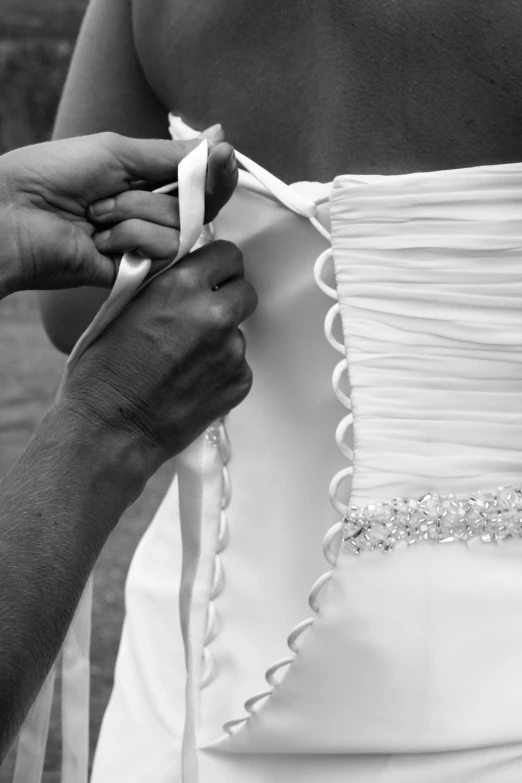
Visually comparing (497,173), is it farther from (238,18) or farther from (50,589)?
(50,589)

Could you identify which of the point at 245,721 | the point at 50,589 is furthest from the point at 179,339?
the point at 245,721

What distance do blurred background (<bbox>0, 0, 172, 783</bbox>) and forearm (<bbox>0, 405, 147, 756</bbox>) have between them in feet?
7.23

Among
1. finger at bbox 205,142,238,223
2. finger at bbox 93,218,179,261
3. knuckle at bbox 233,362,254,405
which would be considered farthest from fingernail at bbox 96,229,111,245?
knuckle at bbox 233,362,254,405

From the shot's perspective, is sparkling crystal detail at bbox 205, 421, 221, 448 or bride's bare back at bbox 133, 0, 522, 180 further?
sparkling crystal detail at bbox 205, 421, 221, 448

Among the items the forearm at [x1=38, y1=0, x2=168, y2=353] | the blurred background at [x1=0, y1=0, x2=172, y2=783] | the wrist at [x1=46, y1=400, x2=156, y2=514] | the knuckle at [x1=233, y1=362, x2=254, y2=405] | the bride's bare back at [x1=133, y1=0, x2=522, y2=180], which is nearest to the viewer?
the bride's bare back at [x1=133, y1=0, x2=522, y2=180]

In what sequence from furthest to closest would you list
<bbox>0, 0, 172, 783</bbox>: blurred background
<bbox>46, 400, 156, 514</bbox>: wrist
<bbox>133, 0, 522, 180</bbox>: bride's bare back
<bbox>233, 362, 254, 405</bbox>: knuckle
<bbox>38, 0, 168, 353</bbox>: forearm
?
1. <bbox>0, 0, 172, 783</bbox>: blurred background
2. <bbox>38, 0, 168, 353</bbox>: forearm
3. <bbox>233, 362, 254, 405</bbox>: knuckle
4. <bbox>46, 400, 156, 514</bbox>: wrist
5. <bbox>133, 0, 522, 180</bbox>: bride's bare back

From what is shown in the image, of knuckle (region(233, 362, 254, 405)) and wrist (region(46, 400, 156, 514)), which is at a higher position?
knuckle (region(233, 362, 254, 405))

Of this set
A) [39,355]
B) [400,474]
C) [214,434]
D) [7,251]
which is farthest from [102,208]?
[39,355]

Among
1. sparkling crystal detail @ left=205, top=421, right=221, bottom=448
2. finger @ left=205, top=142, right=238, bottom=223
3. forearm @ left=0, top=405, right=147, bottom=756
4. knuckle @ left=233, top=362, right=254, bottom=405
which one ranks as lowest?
forearm @ left=0, top=405, right=147, bottom=756

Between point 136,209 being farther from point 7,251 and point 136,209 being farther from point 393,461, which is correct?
point 393,461

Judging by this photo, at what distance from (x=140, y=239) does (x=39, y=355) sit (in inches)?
232

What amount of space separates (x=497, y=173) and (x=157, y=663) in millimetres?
851

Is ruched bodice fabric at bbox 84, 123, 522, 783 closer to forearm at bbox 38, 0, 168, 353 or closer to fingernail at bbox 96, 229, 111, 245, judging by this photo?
fingernail at bbox 96, 229, 111, 245

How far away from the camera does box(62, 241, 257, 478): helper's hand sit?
3.94 feet
